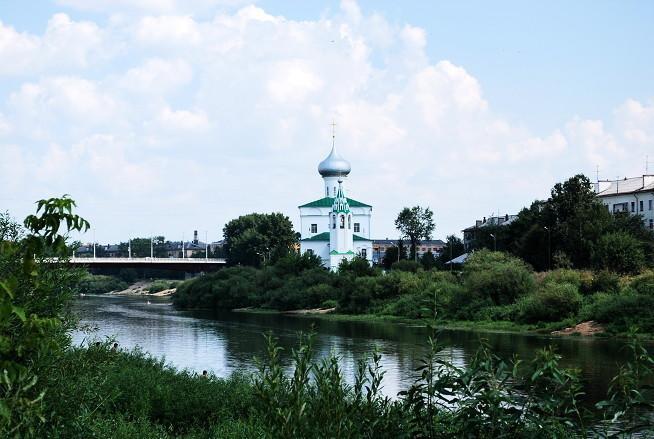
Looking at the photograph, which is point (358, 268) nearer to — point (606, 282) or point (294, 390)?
point (606, 282)

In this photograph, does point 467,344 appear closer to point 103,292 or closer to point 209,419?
point 209,419

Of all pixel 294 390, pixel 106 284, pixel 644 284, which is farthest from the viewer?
pixel 106 284

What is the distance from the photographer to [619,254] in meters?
52.1

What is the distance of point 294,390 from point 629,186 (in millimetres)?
73888

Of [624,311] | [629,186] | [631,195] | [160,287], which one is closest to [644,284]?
[624,311]

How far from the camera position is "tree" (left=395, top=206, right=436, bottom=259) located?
3920 inches

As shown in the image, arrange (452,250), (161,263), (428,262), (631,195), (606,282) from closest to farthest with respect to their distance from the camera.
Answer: (606,282) < (631,195) < (428,262) < (452,250) < (161,263)

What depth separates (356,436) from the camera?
8867 millimetres

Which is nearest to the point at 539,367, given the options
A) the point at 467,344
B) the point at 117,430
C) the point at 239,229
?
the point at 117,430

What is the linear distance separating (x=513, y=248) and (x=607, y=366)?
3671 centimetres

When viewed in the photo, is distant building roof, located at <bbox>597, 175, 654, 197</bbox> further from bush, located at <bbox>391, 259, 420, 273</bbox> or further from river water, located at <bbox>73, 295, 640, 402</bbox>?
river water, located at <bbox>73, 295, 640, 402</bbox>

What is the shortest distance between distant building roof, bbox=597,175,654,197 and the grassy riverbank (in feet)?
64.6

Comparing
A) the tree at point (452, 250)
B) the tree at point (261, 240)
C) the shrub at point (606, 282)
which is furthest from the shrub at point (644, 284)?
the tree at point (261, 240)

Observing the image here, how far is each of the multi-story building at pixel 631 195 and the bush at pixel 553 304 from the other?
2782 cm
